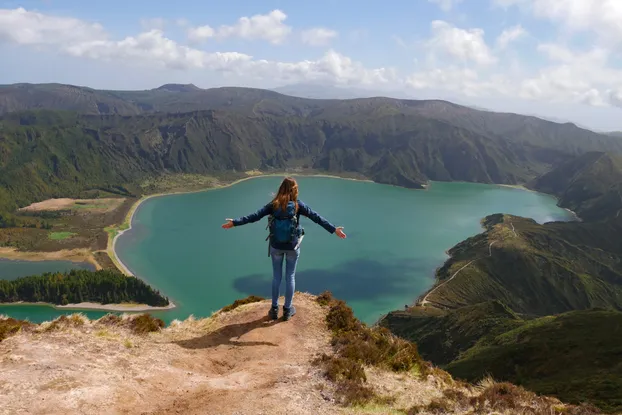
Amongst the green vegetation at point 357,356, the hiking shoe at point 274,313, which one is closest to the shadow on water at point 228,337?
the hiking shoe at point 274,313

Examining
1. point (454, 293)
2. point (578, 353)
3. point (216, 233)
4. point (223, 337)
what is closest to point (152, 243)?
point (216, 233)

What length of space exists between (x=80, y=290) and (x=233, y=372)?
99430mm

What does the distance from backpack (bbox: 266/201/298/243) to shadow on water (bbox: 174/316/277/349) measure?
127 inches

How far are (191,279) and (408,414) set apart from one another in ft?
355

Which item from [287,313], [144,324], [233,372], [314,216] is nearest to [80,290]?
[144,324]

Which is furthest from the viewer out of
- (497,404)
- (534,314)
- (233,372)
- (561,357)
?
(534,314)

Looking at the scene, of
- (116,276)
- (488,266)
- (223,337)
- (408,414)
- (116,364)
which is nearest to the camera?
(408,414)

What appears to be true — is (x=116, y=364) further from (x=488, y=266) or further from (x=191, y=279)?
(x=488, y=266)

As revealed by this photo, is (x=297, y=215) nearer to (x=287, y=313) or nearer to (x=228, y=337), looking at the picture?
(x=287, y=313)

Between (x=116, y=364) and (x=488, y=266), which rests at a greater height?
(x=116, y=364)

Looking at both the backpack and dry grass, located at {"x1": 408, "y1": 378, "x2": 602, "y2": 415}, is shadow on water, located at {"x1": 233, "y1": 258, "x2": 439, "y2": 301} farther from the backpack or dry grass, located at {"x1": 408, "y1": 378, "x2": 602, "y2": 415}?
dry grass, located at {"x1": 408, "y1": 378, "x2": 602, "y2": 415}

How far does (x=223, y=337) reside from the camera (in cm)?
1360

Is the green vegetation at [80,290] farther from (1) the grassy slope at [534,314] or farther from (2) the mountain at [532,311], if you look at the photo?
(1) the grassy slope at [534,314]

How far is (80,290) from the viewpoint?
95.7m
